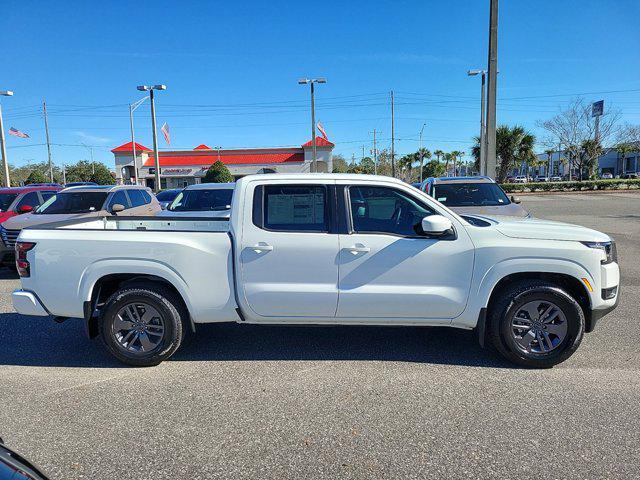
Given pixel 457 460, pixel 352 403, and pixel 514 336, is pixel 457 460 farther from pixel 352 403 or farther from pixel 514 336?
pixel 514 336

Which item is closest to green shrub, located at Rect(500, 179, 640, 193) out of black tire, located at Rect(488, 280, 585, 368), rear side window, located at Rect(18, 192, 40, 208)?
rear side window, located at Rect(18, 192, 40, 208)

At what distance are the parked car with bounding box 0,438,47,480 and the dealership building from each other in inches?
1938

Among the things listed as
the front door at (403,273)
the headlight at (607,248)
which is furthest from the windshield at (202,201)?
the headlight at (607,248)

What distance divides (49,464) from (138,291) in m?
1.67

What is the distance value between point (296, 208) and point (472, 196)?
6.56 meters

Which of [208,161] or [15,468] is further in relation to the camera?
[208,161]

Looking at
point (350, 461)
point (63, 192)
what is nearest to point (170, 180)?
point (63, 192)

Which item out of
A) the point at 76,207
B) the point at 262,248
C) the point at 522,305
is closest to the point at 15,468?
the point at 262,248

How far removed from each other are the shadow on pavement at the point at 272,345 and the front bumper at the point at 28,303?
550 millimetres

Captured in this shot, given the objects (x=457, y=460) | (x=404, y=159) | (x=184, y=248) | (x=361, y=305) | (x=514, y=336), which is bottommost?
(x=457, y=460)

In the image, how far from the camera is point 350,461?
284cm

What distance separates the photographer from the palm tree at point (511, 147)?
42.0 m

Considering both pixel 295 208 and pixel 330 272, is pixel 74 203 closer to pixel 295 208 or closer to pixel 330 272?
pixel 295 208

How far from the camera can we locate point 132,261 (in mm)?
4152
